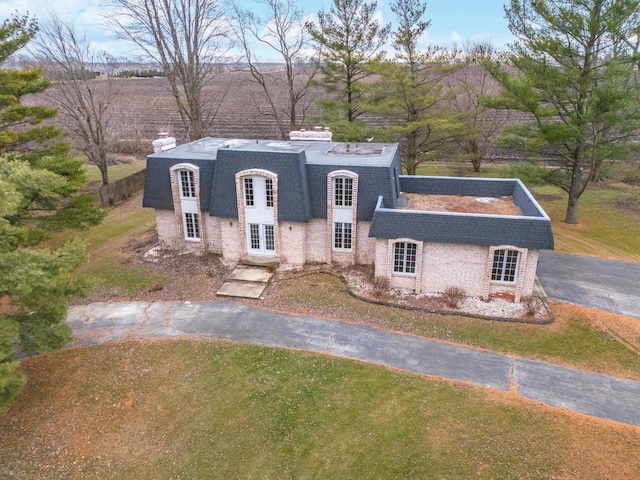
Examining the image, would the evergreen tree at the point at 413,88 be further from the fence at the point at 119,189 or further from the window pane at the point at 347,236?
the fence at the point at 119,189

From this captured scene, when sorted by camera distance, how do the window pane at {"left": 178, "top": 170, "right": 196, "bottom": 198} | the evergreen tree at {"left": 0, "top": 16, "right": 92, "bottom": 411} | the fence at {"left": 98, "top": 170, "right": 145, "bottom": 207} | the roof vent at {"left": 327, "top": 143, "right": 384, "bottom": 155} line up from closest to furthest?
1. the evergreen tree at {"left": 0, "top": 16, "right": 92, "bottom": 411}
2. the window pane at {"left": 178, "top": 170, "right": 196, "bottom": 198}
3. the roof vent at {"left": 327, "top": 143, "right": 384, "bottom": 155}
4. the fence at {"left": 98, "top": 170, "right": 145, "bottom": 207}

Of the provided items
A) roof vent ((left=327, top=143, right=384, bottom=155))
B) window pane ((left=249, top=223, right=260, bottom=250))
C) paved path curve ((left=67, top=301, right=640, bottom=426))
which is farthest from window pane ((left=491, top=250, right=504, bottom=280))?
window pane ((left=249, top=223, right=260, bottom=250))

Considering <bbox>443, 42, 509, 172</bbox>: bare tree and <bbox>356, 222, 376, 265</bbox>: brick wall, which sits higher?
<bbox>443, 42, 509, 172</bbox>: bare tree

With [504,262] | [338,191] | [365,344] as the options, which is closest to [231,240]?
[338,191]

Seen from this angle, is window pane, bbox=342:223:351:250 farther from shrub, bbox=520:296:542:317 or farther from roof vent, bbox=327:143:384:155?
shrub, bbox=520:296:542:317

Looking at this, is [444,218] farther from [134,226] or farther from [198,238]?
[134,226]

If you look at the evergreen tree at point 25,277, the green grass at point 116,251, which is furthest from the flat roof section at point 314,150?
the evergreen tree at point 25,277

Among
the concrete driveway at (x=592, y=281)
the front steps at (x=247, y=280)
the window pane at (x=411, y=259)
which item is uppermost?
the window pane at (x=411, y=259)
